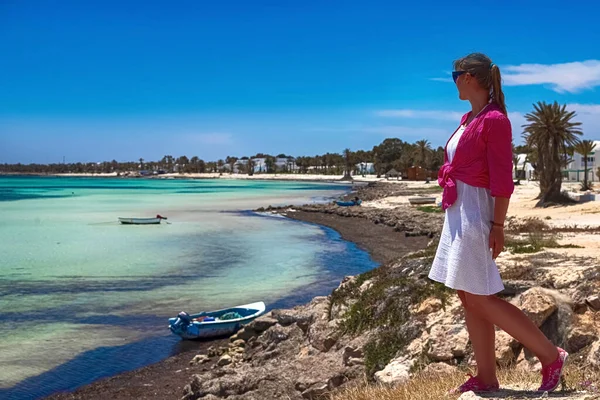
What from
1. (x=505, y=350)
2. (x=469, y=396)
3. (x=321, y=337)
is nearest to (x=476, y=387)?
(x=469, y=396)

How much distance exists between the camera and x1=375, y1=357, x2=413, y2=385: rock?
235 inches

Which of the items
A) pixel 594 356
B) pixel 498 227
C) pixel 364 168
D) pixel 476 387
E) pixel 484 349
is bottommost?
pixel 594 356

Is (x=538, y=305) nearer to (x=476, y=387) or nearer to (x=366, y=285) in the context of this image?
(x=476, y=387)

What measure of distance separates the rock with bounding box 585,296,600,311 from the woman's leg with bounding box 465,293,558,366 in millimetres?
2970

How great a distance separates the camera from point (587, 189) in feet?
141

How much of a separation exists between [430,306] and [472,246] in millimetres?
4469

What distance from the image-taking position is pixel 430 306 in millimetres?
8008

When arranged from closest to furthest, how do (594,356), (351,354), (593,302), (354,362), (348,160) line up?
(594,356), (593,302), (354,362), (351,354), (348,160)

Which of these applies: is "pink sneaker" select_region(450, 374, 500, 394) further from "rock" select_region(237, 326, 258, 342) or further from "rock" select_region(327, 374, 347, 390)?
"rock" select_region(237, 326, 258, 342)

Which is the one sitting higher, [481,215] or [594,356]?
[481,215]

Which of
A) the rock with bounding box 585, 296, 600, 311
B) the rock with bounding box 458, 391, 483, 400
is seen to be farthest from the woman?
the rock with bounding box 585, 296, 600, 311

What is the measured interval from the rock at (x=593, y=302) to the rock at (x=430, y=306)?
1920 mm

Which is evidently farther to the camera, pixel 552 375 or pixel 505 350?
pixel 505 350

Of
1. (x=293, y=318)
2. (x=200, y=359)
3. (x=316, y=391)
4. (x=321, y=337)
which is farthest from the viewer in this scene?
(x=200, y=359)
